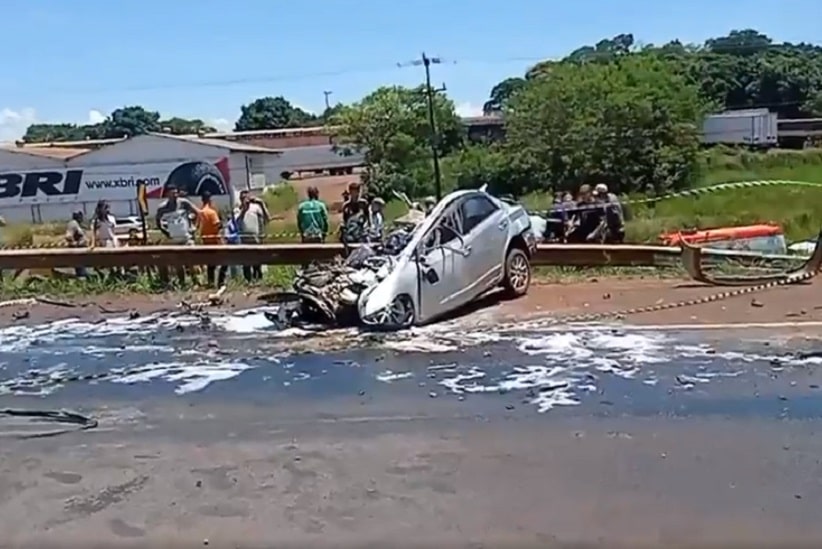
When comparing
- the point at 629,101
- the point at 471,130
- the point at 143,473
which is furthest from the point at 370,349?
the point at 471,130

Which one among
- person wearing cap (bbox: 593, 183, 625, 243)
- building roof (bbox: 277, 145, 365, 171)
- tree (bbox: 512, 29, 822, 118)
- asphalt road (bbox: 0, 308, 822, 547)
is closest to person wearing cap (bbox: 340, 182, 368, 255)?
person wearing cap (bbox: 593, 183, 625, 243)

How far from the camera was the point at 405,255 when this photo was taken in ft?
42.6

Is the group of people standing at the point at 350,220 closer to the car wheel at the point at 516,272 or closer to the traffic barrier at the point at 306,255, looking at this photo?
the traffic barrier at the point at 306,255

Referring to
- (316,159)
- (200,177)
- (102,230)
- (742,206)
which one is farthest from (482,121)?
(102,230)

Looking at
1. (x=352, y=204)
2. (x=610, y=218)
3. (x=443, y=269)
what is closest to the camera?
(x=443, y=269)

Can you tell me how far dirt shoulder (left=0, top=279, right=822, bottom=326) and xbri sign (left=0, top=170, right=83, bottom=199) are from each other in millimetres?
51991

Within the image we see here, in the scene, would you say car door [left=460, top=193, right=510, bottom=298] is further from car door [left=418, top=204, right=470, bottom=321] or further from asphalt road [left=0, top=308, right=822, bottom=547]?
asphalt road [left=0, top=308, right=822, bottom=547]

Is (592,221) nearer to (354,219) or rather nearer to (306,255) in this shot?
(354,219)

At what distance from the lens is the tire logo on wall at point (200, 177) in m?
62.9

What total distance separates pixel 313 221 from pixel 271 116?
121 meters

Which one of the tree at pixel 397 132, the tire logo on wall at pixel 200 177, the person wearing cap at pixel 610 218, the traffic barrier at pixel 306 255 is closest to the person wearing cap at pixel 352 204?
the traffic barrier at pixel 306 255

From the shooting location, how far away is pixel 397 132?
7381 cm

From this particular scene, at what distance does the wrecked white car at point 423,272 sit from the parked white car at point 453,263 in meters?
0.01

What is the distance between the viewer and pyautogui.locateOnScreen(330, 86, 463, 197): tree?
67062 millimetres
